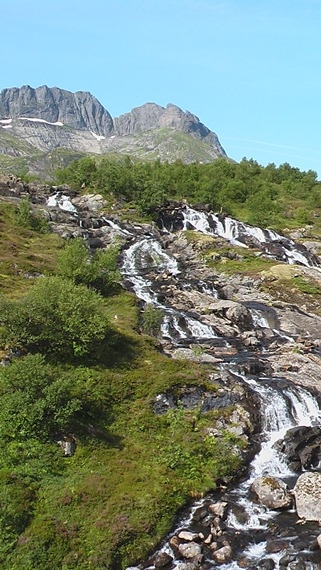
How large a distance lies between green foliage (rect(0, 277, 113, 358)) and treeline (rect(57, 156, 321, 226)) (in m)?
71.1

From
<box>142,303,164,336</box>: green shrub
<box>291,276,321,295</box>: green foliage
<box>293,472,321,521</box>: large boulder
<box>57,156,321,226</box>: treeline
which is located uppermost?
<box>57,156,321,226</box>: treeline

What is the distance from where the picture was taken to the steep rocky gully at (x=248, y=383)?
709 inches

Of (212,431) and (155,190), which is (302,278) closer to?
(212,431)

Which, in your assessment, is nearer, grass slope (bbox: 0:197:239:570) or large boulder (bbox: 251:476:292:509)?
grass slope (bbox: 0:197:239:570)

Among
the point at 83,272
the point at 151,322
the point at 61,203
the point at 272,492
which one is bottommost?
the point at 272,492

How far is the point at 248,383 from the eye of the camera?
31078 mm

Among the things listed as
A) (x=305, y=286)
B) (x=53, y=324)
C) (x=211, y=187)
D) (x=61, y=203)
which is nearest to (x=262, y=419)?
(x=53, y=324)

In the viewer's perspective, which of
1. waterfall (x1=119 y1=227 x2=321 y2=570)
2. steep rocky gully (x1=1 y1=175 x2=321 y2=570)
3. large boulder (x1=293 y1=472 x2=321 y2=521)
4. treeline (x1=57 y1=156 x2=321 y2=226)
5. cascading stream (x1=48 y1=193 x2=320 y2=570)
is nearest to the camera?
cascading stream (x1=48 y1=193 x2=320 y2=570)

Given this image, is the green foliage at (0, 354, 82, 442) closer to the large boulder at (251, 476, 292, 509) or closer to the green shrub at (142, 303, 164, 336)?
the large boulder at (251, 476, 292, 509)

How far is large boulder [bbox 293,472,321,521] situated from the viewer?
19391 millimetres

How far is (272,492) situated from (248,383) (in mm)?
10785

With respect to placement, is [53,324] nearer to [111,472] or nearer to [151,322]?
[111,472]

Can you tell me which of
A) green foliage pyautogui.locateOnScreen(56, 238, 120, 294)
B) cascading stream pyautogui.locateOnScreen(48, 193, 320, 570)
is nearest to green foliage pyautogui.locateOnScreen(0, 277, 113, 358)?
cascading stream pyautogui.locateOnScreen(48, 193, 320, 570)

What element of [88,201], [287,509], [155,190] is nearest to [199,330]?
[287,509]
